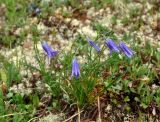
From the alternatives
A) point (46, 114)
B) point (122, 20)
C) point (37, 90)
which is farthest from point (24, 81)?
point (122, 20)

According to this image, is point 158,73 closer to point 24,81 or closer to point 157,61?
point 157,61

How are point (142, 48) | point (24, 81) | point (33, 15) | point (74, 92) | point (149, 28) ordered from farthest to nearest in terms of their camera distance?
point (33, 15) < point (149, 28) < point (142, 48) < point (24, 81) < point (74, 92)

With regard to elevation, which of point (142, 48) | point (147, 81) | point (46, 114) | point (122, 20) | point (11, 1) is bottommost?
point (46, 114)

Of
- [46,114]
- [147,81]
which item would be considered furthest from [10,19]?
[147,81]

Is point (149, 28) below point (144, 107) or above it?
above

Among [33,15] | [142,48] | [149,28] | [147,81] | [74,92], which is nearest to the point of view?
[74,92]

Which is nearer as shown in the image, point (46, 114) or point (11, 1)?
point (46, 114)

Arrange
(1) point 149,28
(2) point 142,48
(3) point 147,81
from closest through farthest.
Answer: (3) point 147,81 → (2) point 142,48 → (1) point 149,28

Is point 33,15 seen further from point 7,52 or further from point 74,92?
point 74,92

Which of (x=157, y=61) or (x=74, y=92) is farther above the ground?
(x=157, y=61)
